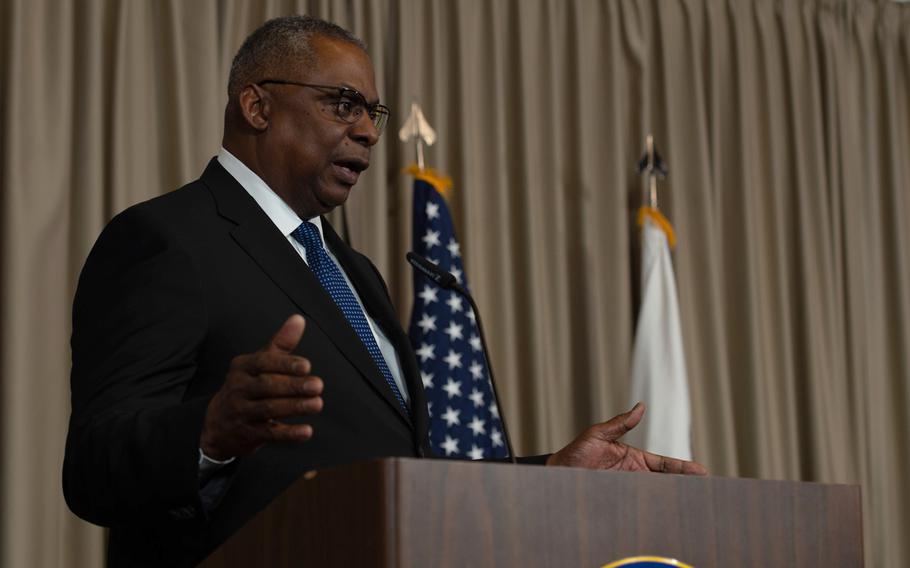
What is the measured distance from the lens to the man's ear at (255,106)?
2.45m

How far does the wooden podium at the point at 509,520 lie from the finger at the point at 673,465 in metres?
0.34

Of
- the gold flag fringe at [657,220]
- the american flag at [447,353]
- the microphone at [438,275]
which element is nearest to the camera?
the microphone at [438,275]

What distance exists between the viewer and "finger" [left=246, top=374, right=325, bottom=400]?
4.54 feet

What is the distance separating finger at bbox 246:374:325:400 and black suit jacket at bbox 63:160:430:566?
17 centimetres

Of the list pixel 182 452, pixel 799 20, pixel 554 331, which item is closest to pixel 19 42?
pixel 554 331

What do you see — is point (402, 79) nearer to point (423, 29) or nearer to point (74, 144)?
point (423, 29)

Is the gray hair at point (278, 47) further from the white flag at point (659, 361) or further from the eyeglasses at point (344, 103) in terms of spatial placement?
the white flag at point (659, 361)

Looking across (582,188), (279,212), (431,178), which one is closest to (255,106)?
(279,212)

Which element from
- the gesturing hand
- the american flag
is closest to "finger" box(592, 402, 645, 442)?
the gesturing hand

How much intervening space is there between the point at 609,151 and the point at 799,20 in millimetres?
1349

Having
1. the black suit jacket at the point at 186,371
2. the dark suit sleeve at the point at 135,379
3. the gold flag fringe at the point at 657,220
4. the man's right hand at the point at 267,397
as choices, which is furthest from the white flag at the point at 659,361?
the man's right hand at the point at 267,397

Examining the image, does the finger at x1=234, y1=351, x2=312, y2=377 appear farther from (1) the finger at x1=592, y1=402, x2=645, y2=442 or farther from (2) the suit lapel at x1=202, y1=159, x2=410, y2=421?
(1) the finger at x1=592, y1=402, x2=645, y2=442

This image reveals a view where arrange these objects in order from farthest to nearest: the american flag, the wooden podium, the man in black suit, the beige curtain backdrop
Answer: the american flag, the beige curtain backdrop, the man in black suit, the wooden podium

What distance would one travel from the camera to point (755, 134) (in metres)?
5.65
